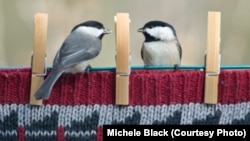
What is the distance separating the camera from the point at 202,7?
1854 mm

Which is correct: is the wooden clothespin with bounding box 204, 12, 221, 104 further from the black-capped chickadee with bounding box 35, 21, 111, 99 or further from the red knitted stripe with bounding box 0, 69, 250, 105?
the black-capped chickadee with bounding box 35, 21, 111, 99

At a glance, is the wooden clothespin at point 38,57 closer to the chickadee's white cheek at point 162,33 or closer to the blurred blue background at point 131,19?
the chickadee's white cheek at point 162,33

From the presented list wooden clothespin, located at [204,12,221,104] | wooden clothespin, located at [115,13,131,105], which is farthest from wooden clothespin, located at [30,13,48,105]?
wooden clothespin, located at [204,12,221,104]

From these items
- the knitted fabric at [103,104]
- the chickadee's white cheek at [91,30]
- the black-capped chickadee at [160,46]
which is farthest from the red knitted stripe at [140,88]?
the black-capped chickadee at [160,46]

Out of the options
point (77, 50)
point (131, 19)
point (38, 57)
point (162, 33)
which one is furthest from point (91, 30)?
point (131, 19)

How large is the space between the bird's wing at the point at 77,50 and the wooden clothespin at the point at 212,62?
0.22m

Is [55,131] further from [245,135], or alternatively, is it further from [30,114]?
[245,135]

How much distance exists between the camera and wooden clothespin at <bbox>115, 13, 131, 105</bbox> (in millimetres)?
1028

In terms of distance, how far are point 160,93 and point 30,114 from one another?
214 mm

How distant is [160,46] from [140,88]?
17.0 inches

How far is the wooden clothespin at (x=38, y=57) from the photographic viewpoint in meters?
1.04
